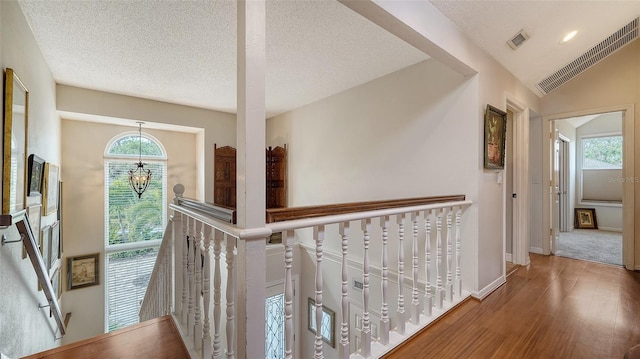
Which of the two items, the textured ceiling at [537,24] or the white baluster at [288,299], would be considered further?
the textured ceiling at [537,24]

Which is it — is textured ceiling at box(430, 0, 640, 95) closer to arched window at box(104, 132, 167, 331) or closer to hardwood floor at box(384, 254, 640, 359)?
hardwood floor at box(384, 254, 640, 359)

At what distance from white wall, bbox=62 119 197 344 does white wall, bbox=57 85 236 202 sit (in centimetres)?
38

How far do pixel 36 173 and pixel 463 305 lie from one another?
3829 mm

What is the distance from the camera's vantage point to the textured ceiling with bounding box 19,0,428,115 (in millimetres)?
2027

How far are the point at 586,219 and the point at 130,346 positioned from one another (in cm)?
771

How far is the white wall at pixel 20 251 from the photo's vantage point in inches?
66.0

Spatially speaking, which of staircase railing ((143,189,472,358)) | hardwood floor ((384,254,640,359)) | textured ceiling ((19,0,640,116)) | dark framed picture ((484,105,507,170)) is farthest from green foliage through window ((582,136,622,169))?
staircase railing ((143,189,472,358))

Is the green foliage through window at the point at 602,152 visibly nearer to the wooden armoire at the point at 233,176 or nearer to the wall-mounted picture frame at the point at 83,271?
the wooden armoire at the point at 233,176

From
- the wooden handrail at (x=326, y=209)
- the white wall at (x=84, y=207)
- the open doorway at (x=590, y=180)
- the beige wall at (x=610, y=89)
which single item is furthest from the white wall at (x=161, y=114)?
the open doorway at (x=590, y=180)

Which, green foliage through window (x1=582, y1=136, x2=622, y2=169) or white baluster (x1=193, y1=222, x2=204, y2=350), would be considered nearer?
white baluster (x1=193, y1=222, x2=204, y2=350)

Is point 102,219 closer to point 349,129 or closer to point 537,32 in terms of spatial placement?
point 349,129

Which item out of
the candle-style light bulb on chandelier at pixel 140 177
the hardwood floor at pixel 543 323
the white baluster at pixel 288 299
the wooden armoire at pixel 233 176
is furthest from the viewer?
the wooden armoire at pixel 233 176

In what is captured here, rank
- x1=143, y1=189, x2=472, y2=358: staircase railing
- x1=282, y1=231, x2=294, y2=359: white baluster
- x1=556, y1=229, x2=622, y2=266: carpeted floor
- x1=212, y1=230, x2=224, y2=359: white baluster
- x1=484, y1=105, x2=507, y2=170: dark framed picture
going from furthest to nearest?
x1=556, y1=229, x2=622, y2=266: carpeted floor → x1=484, y1=105, x2=507, y2=170: dark framed picture → x1=212, y1=230, x2=224, y2=359: white baluster → x1=282, y1=231, x2=294, y2=359: white baluster → x1=143, y1=189, x2=472, y2=358: staircase railing

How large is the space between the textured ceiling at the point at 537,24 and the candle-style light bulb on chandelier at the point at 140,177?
4733 millimetres
